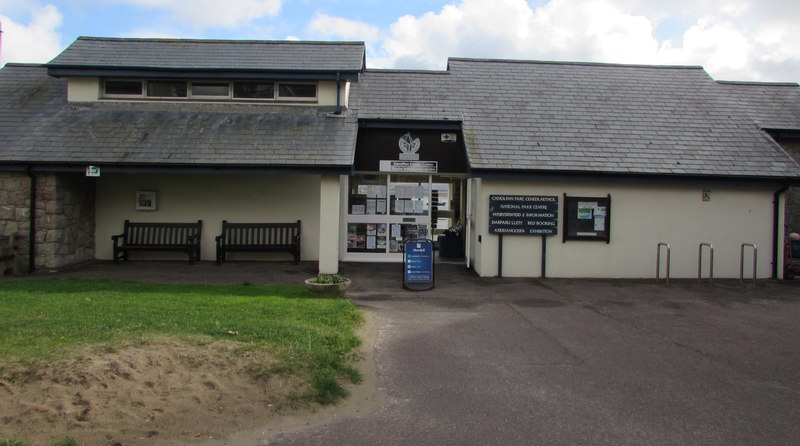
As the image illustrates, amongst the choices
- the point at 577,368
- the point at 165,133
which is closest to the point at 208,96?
the point at 165,133

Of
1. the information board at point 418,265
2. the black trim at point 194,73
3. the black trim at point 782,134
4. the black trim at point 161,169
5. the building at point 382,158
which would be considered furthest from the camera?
the black trim at point 782,134

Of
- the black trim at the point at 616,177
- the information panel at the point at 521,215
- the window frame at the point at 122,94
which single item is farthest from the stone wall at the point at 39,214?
the information panel at the point at 521,215

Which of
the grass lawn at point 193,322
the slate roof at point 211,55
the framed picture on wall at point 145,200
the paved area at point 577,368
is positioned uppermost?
the slate roof at point 211,55

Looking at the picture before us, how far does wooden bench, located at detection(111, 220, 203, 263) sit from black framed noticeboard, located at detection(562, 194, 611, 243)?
900 cm

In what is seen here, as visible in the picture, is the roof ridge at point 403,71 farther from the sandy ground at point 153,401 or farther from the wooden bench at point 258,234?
the sandy ground at point 153,401

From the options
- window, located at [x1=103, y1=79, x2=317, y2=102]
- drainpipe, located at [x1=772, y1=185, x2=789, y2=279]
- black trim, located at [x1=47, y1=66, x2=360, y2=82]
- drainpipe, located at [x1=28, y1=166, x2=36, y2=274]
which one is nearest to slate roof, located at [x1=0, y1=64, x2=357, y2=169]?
window, located at [x1=103, y1=79, x2=317, y2=102]

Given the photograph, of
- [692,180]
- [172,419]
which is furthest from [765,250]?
[172,419]

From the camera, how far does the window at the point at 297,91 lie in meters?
14.1

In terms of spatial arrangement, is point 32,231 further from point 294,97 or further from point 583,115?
point 583,115

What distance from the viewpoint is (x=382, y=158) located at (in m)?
14.0

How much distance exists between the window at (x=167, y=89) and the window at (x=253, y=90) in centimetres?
135

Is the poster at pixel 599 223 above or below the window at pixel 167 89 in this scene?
below

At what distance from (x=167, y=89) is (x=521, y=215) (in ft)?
30.6

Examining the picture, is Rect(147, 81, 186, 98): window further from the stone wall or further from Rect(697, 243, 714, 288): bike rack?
Rect(697, 243, 714, 288): bike rack
